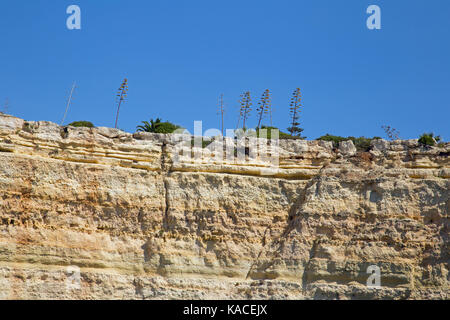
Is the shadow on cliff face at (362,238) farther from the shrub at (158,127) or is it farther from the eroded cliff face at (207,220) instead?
the shrub at (158,127)

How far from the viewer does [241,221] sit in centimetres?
2180

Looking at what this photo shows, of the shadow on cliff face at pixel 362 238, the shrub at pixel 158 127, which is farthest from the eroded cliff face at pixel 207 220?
the shrub at pixel 158 127

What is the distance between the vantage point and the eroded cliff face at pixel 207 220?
20.2m

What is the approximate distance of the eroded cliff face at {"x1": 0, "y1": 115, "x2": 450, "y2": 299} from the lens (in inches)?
797

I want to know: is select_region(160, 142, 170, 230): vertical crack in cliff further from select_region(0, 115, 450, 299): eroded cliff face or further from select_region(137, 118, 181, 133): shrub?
select_region(137, 118, 181, 133): shrub

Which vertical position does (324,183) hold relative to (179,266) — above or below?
above

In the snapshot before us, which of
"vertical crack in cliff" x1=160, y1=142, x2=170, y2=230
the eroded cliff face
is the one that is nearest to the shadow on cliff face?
the eroded cliff face

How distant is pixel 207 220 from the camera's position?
21.6m

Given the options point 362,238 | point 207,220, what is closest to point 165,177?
point 207,220

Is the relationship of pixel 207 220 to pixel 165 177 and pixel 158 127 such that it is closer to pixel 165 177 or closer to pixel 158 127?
pixel 165 177
